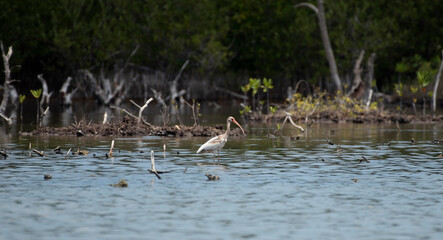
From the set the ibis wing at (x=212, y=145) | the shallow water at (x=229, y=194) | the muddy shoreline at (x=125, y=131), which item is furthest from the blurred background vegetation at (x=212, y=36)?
the ibis wing at (x=212, y=145)

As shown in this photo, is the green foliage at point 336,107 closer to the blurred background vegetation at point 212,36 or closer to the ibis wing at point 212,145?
the ibis wing at point 212,145

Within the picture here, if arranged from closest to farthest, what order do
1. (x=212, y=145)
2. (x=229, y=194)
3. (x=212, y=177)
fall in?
(x=229, y=194)
(x=212, y=177)
(x=212, y=145)

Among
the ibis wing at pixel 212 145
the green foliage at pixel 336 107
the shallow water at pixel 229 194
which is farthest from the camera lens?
the green foliage at pixel 336 107

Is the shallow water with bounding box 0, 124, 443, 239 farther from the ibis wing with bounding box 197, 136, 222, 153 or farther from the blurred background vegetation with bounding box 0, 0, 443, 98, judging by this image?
the blurred background vegetation with bounding box 0, 0, 443, 98

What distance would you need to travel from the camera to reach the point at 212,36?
72938 millimetres

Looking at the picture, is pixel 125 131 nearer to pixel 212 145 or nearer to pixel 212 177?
pixel 212 145

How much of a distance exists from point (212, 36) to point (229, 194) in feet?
185

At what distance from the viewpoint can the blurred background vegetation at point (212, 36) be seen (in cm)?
6862

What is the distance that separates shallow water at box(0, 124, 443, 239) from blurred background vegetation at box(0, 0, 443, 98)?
41.5 metres

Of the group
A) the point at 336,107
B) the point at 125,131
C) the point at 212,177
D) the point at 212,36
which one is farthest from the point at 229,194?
the point at 212,36

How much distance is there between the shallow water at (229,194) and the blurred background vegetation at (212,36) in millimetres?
41514

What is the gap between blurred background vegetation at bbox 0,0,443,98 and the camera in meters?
68.6

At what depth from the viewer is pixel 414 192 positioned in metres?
17.8

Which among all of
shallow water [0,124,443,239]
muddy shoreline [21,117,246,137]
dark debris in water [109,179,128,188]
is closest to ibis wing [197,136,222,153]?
shallow water [0,124,443,239]
